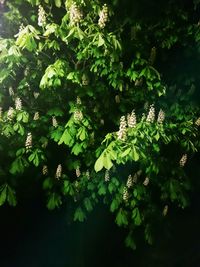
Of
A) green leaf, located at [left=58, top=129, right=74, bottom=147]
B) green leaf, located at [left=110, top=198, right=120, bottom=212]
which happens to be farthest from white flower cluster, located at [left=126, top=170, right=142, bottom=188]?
green leaf, located at [left=58, top=129, right=74, bottom=147]

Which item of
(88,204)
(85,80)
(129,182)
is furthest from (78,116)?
(88,204)

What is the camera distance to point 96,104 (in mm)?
4340

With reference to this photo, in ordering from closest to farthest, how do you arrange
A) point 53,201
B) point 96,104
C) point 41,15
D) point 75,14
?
point 75,14, point 41,15, point 53,201, point 96,104

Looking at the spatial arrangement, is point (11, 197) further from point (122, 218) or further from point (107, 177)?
point (122, 218)

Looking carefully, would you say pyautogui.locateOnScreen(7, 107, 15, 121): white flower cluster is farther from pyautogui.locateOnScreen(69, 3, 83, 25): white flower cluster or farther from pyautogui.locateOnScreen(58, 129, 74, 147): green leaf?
pyautogui.locateOnScreen(69, 3, 83, 25): white flower cluster

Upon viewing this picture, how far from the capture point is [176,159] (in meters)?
4.75

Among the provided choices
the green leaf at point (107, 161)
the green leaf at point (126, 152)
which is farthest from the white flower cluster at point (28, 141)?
the green leaf at point (126, 152)

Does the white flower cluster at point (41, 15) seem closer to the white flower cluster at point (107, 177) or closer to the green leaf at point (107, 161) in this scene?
the green leaf at point (107, 161)

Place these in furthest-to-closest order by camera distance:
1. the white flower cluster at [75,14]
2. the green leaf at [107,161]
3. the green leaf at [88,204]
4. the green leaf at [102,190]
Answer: the green leaf at [88,204] → the green leaf at [102,190] → the white flower cluster at [75,14] → the green leaf at [107,161]

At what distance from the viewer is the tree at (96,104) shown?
372 centimetres

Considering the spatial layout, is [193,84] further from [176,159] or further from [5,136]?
[5,136]

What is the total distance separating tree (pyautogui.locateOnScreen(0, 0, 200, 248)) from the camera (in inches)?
147

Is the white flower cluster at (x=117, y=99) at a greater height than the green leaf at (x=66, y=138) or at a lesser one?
greater

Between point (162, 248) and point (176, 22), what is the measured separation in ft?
13.8
